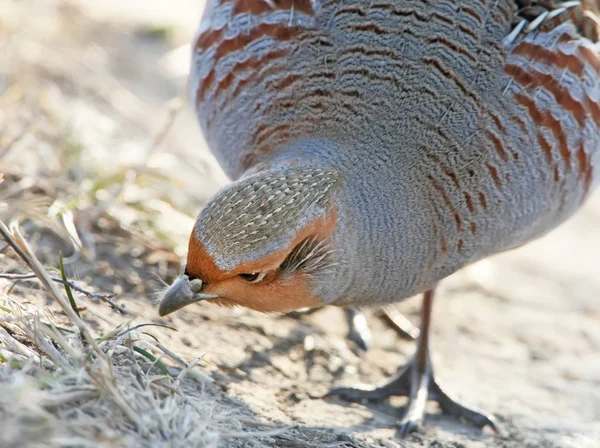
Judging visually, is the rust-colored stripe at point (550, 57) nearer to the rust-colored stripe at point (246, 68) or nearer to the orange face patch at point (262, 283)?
the rust-colored stripe at point (246, 68)

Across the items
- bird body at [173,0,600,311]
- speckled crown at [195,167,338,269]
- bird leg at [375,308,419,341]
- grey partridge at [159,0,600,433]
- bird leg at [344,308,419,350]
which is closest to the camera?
speckled crown at [195,167,338,269]

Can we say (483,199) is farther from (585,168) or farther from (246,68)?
(246,68)

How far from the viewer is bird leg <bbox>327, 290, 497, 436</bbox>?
477cm

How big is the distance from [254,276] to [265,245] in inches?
8.2

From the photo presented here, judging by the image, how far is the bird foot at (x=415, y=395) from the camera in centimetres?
475

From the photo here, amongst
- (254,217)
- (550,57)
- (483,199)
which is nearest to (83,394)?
(254,217)

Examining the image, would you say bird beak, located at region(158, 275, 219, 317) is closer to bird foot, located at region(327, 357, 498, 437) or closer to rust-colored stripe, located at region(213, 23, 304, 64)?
bird foot, located at region(327, 357, 498, 437)

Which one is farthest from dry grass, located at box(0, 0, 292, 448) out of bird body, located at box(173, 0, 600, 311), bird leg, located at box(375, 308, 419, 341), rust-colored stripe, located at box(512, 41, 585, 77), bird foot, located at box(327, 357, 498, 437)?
rust-colored stripe, located at box(512, 41, 585, 77)

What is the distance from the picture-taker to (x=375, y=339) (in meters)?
5.95

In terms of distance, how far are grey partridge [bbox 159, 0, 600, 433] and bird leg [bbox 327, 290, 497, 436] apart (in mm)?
21

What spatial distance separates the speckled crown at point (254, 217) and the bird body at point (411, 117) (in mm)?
232

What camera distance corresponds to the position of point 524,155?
443 centimetres

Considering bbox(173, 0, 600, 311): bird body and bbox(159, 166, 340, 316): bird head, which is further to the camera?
bbox(173, 0, 600, 311): bird body

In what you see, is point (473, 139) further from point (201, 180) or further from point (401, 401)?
point (201, 180)
